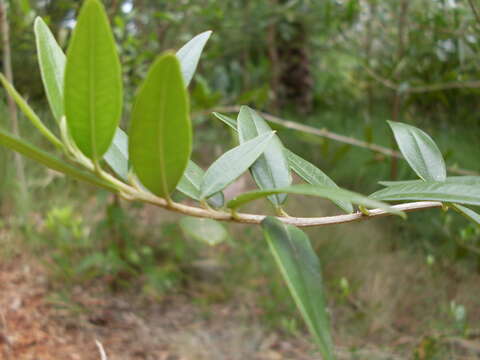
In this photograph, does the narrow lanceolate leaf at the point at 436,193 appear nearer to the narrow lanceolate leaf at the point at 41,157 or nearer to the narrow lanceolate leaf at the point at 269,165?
the narrow lanceolate leaf at the point at 269,165

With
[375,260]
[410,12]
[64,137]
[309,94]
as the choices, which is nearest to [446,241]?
[375,260]

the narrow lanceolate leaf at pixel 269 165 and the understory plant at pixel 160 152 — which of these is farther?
the narrow lanceolate leaf at pixel 269 165

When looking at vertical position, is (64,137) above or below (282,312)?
above

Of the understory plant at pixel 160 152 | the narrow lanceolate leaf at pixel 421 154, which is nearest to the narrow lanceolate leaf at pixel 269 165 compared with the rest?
the understory plant at pixel 160 152

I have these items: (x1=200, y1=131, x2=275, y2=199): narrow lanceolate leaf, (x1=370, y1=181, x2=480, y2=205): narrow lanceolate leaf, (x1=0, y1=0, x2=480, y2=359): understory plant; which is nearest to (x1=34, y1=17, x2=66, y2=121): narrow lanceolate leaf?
(x1=0, y1=0, x2=480, y2=359): understory plant

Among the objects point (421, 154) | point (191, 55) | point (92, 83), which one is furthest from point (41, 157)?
point (421, 154)

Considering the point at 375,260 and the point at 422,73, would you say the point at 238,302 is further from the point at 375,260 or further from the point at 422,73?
the point at 422,73

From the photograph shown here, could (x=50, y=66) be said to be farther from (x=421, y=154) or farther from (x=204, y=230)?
(x=421, y=154)
